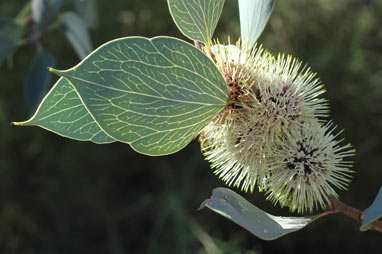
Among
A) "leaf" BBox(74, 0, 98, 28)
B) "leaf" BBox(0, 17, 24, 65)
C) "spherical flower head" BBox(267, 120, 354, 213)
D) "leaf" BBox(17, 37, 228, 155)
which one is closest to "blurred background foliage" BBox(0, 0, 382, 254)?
"leaf" BBox(74, 0, 98, 28)

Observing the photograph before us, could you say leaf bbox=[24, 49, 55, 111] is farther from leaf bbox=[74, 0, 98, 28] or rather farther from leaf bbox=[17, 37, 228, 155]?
leaf bbox=[17, 37, 228, 155]

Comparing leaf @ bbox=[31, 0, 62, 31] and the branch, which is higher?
leaf @ bbox=[31, 0, 62, 31]

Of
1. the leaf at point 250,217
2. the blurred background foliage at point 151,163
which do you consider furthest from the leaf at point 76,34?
the blurred background foliage at point 151,163

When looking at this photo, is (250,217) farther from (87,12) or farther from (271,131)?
(87,12)

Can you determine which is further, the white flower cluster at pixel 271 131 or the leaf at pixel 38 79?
the leaf at pixel 38 79

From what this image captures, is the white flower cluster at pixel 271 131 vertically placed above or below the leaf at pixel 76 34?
below

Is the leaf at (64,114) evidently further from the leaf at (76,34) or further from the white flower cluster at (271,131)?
the leaf at (76,34)

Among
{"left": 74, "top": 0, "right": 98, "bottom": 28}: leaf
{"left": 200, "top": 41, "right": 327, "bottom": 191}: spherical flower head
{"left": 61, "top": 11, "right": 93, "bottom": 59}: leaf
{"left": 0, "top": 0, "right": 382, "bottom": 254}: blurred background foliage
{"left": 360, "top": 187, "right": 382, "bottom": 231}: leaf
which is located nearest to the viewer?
{"left": 360, "top": 187, "right": 382, "bottom": 231}: leaf
